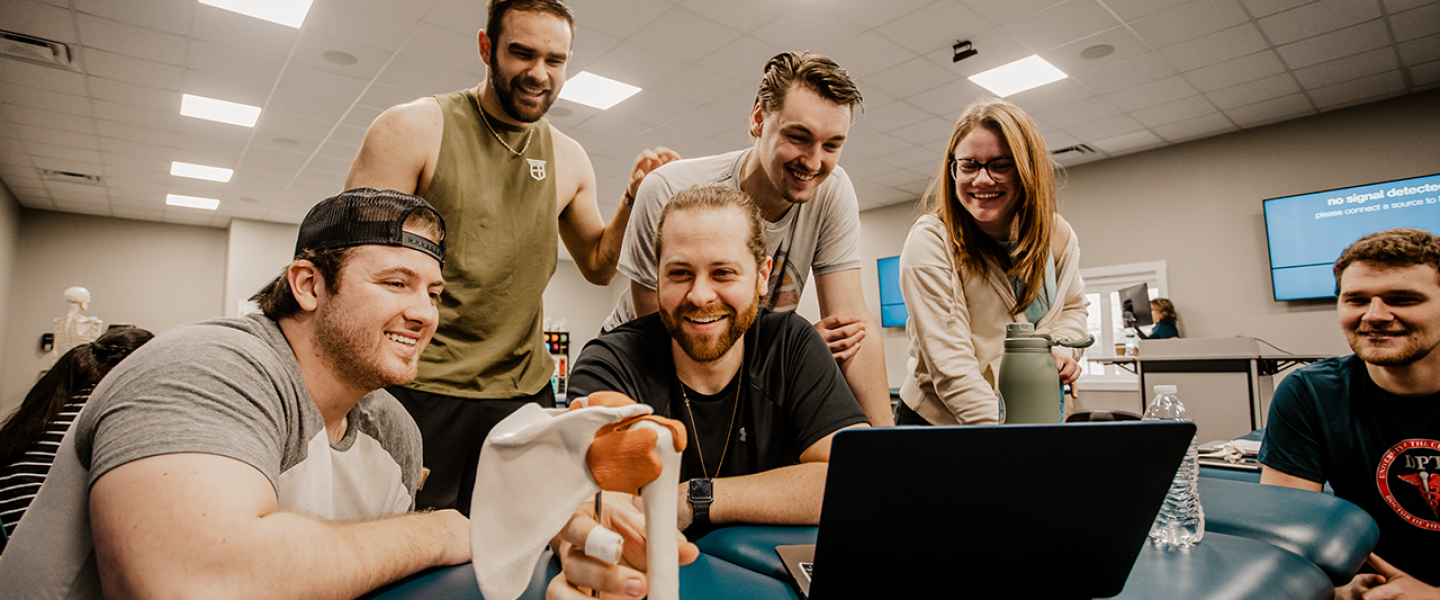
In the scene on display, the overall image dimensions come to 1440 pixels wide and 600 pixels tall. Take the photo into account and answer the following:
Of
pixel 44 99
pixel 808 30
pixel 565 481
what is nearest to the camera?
pixel 565 481

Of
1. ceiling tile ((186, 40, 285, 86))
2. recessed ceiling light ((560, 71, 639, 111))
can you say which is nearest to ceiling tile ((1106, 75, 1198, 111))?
recessed ceiling light ((560, 71, 639, 111))

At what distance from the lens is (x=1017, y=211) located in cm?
150

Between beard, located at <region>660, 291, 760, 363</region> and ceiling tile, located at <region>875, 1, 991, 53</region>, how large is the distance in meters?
3.30

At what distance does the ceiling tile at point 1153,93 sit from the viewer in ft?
15.9

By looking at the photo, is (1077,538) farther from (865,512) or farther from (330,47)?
(330,47)

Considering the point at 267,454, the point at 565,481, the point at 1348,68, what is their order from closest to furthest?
the point at 565,481 → the point at 267,454 → the point at 1348,68

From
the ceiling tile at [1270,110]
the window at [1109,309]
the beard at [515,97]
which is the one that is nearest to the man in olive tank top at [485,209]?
the beard at [515,97]

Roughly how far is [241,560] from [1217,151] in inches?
292

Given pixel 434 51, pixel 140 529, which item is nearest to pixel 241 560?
pixel 140 529

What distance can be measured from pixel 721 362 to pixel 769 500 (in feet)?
1.14

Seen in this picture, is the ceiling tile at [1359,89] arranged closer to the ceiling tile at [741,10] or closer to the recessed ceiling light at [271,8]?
the ceiling tile at [741,10]

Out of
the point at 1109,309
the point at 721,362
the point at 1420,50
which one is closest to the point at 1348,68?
the point at 1420,50

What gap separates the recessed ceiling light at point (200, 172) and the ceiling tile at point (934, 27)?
6487mm

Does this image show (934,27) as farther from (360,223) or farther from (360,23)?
(360,223)
